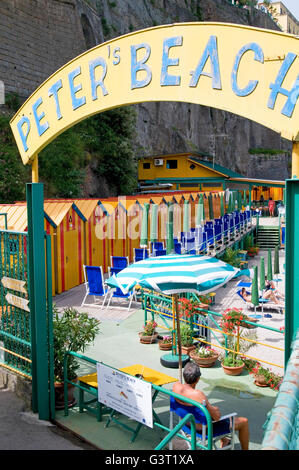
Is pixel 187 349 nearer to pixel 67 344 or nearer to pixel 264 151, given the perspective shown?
pixel 67 344

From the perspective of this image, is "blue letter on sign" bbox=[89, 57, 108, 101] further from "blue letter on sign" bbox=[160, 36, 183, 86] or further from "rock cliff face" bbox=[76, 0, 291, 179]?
"rock cliff face" bbox=[76, 0, 291, 179]

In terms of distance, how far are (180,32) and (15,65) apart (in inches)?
1061

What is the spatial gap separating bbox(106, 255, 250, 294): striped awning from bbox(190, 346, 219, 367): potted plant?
99.1 inches

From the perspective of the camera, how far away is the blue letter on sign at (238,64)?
12.1 ft

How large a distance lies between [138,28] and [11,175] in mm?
31925

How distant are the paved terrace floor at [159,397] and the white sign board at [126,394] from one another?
0.44m

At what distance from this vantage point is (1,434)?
5.56 m

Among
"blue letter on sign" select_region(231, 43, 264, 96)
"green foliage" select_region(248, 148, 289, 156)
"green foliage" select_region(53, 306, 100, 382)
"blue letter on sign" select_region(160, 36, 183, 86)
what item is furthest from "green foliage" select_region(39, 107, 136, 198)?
"green foliage" select_region(248, 148, 289, 156)

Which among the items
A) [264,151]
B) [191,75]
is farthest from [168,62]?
[264,151]

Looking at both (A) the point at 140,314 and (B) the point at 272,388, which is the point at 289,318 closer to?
(B) the point at 272,388

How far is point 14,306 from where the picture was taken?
6.58 meters

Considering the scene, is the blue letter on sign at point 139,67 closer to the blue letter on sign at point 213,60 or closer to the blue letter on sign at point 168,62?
the blue letter on sign at point 168,62

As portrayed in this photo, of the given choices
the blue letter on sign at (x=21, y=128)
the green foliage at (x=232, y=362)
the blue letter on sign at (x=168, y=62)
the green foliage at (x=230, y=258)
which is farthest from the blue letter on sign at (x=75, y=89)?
the green foliage at (x=230, y=258)

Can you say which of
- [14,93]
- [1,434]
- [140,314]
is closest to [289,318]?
[1,434]
